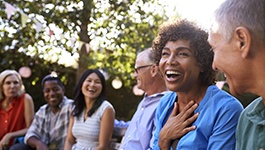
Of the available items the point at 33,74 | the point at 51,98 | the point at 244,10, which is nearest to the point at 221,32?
the point at 244,10

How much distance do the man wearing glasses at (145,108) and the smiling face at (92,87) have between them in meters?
0.99

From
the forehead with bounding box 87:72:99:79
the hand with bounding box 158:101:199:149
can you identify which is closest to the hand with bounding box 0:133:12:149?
the forehead with bounding box 87:72:99:79

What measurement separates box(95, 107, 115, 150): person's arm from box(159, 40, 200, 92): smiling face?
1869mm

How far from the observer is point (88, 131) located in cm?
408

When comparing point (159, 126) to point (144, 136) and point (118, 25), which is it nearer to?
point (144, 136)

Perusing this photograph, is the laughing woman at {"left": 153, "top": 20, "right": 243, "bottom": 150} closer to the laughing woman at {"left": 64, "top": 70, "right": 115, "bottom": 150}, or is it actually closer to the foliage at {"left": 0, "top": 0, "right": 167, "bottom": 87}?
the laughing woman at {"left": 64, "top": 70, "right": 115, "bottom": 150}

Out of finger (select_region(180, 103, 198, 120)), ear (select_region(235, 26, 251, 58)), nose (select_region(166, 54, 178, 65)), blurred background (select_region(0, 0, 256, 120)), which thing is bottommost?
finger (select_region(180, 103, 198, 120))

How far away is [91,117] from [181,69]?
206cm

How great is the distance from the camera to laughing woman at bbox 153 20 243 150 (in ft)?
6.58

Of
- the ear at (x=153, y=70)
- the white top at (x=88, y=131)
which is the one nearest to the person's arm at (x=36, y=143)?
the white top at (x=88, y=131)

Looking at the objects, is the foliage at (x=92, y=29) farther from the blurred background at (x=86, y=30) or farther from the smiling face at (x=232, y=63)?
the smiling face at (x=232, y=63)

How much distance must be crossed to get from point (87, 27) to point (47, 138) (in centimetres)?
243

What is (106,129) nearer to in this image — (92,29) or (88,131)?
(88,131)

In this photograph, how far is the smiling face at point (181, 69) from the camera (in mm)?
2250
